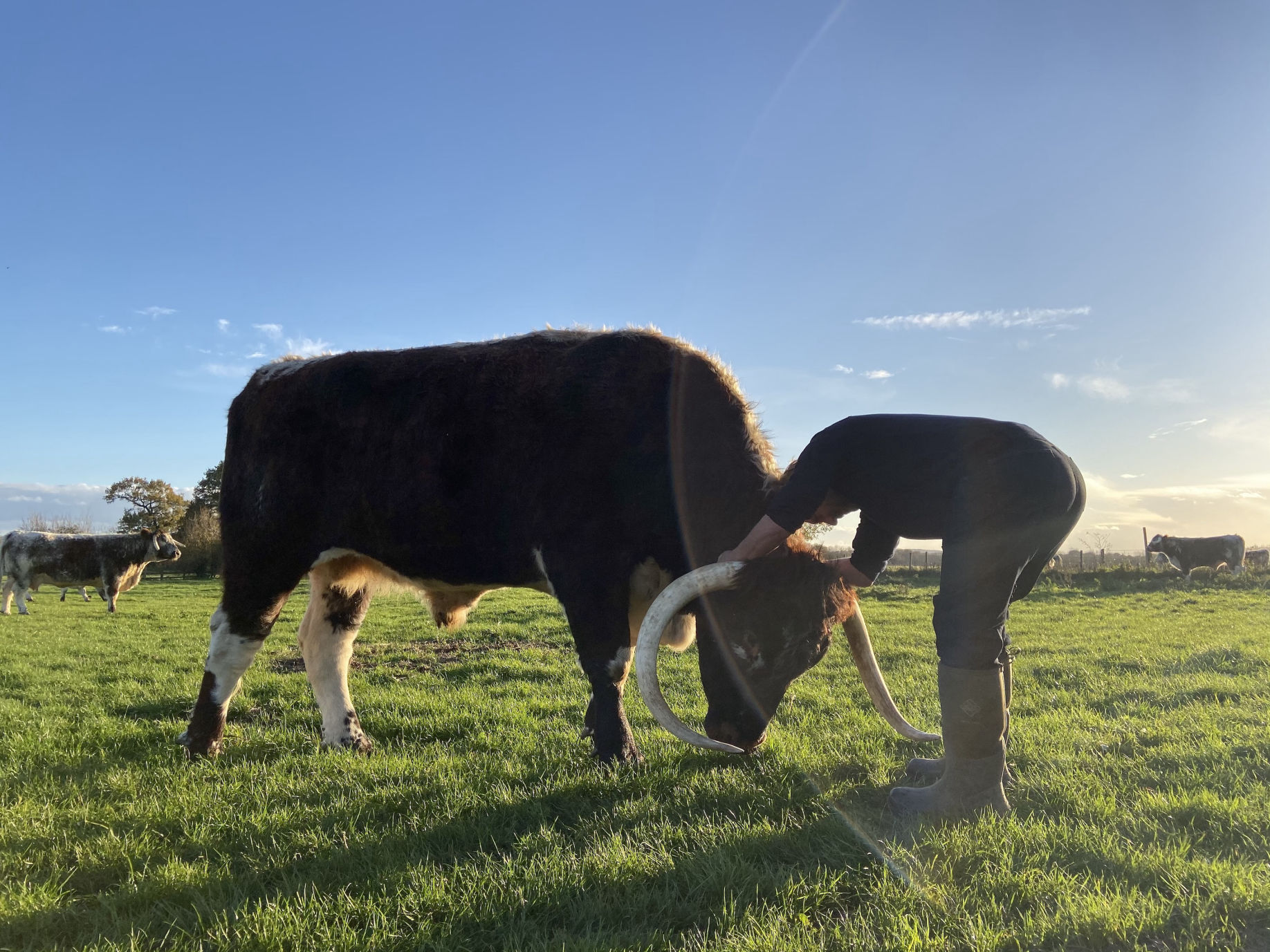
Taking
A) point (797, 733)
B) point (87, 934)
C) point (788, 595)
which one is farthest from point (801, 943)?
point (797, 733)

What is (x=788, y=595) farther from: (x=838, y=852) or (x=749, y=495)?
(x=838, y=852)

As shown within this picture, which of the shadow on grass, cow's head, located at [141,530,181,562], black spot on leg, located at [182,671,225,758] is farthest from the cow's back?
cow's head, located at [141,530,181,562]

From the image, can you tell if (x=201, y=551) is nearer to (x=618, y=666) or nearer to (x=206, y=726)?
(x=206, y=726)

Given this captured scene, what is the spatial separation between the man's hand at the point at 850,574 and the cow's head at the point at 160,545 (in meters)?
25.4

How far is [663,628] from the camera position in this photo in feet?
13.5

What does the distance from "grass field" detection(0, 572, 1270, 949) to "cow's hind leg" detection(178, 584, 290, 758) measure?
0.64ft

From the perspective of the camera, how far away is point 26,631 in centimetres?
1538

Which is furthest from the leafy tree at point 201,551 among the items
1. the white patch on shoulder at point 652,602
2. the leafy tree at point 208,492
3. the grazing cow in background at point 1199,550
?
the grazing cow in background at point 1199,550

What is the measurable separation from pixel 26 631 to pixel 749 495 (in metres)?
17.2

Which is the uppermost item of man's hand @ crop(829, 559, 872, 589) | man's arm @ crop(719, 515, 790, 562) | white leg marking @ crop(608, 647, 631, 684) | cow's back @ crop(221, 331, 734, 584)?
cow's back @ crop(221, 331, 734, 584)

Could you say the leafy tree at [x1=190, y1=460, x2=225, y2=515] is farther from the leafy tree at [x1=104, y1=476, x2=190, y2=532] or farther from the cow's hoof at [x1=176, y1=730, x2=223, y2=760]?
the cow's hoof at [x1=176, y1=730, x2=223, y2=760]

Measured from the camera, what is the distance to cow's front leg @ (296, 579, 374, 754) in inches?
221

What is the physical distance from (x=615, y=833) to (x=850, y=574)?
7.19 ft

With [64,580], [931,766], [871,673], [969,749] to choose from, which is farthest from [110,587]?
[969,749]
